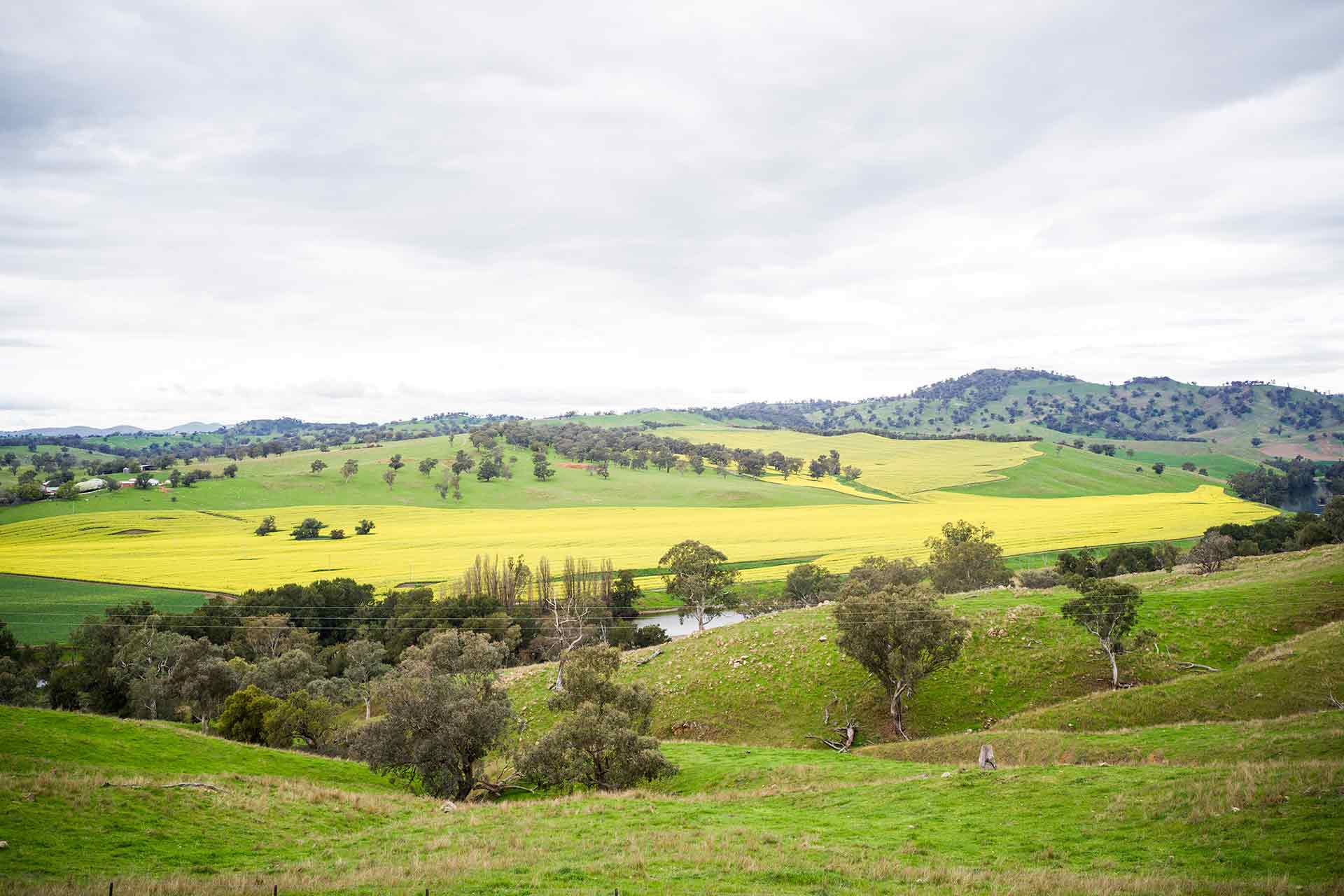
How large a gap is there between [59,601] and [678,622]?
72.7 m

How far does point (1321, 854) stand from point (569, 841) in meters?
17.1

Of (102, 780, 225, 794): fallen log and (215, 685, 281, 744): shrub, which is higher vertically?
(102, 780, 225, 794): fallen log

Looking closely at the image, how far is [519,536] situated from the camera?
367 ft

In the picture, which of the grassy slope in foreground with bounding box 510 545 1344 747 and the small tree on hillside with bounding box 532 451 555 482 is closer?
the grassy slope in foreground with bounding box 510 545 1344 747

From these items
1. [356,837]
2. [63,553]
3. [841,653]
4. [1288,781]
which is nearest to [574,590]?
[841,653]

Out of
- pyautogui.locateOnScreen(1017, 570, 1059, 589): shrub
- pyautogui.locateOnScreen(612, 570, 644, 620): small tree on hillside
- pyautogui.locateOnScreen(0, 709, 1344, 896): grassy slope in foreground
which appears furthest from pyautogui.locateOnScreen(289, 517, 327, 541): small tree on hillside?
pyautogui.locateOnScreen(1017, 570, 1059, 589): shrub

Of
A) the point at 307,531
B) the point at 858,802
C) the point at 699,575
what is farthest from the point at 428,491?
the point at 858,802

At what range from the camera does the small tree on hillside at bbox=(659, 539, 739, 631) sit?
6900 centimetres

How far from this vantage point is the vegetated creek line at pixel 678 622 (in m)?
82.0

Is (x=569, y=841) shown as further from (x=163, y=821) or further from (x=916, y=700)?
(x=916, y=700)

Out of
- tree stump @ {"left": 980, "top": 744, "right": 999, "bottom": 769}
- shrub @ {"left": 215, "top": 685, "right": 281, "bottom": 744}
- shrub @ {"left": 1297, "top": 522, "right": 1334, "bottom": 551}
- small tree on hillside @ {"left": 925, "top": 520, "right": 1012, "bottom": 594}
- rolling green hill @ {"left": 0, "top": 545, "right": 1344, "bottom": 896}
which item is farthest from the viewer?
small tree on hillside @ {"left": 925, "top": 520, "right": 1012, "bottom": 594}

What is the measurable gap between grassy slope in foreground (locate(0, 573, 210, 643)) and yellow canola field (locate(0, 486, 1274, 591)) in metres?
2.43

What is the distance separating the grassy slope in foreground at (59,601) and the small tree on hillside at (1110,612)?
291ft

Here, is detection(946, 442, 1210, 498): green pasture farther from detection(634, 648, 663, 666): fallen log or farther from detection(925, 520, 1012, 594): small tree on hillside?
detection(634, 648, 663, 666): fallen log
